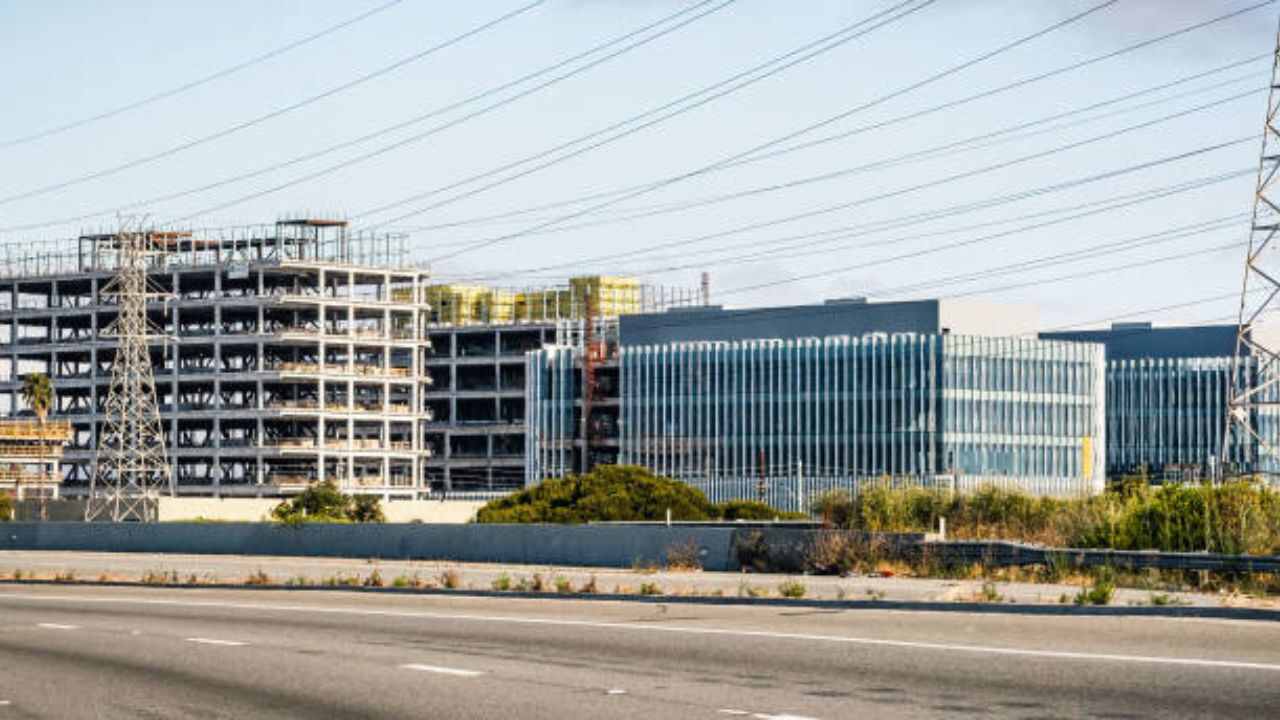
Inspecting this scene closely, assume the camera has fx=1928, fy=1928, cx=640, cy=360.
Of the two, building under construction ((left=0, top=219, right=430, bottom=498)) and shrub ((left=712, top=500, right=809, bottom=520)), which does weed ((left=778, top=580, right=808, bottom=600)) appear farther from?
building under construction ((left=0, top=219, right=430, bottom=498))

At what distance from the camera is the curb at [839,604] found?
23.9 m

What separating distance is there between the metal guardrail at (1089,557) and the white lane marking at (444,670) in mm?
15862

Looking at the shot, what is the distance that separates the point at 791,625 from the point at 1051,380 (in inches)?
4830

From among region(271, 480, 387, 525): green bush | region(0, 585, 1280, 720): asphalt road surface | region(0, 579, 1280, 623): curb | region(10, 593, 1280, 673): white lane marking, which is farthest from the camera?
region(271, 480, 387, 525): green bush

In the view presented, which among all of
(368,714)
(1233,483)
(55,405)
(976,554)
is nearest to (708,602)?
(976,554)

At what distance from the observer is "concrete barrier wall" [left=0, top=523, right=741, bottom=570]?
47281 millimetres

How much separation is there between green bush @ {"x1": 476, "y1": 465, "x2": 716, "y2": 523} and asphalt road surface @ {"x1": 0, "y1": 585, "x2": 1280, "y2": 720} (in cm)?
3584

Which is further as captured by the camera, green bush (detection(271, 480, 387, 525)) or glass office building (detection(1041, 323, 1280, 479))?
glass office building (detection(1041, 323, 1280, 479))

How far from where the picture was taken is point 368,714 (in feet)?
49.8

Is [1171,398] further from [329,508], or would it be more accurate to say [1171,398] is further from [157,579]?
[157,579]

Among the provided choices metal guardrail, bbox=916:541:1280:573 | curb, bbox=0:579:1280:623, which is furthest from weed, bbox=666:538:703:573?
curb, bbox=0:579:1280:623

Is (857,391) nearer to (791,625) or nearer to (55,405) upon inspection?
(55,405)

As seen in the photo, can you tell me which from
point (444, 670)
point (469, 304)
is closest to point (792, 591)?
point (444, 670)

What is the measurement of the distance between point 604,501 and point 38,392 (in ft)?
318
